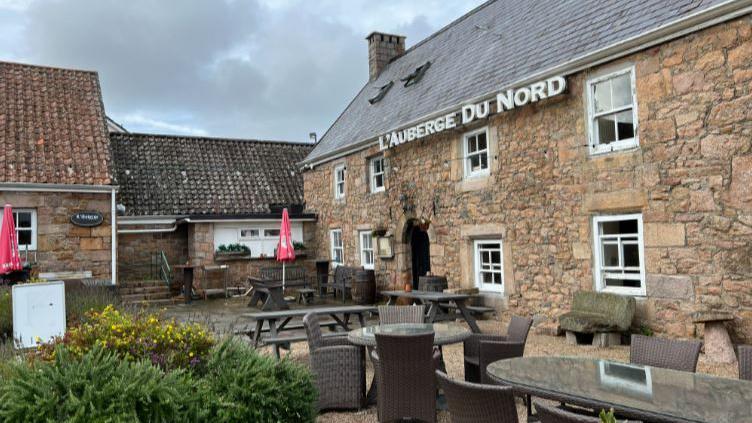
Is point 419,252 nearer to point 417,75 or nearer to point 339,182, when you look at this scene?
point 339,182

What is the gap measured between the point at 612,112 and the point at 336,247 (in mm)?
10484

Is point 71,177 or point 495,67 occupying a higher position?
point 495,67

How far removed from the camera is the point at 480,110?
36.2 ft

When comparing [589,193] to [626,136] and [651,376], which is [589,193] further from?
[651,376]

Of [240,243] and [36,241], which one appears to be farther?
[240,243]

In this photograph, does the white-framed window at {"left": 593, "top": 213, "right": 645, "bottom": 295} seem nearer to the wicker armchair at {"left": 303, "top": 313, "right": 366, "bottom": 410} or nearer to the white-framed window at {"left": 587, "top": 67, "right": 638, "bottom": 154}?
the white-framed window at {"left": 587, "top": 67, "right": 638, "bottom": 154}

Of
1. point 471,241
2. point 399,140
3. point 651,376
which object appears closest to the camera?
point 651,376

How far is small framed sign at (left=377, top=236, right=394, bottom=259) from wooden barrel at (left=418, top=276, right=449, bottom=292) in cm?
205

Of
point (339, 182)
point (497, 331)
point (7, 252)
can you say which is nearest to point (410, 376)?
point (497, 331)

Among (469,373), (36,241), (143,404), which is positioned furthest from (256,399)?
(36,241)

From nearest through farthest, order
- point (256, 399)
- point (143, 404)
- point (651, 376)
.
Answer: point (143, 404), point (651, 376), point (256, 399)

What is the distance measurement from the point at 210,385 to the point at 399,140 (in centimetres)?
965

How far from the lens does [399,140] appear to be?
1338 cm

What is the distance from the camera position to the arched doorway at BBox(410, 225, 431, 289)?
45.8 ft
